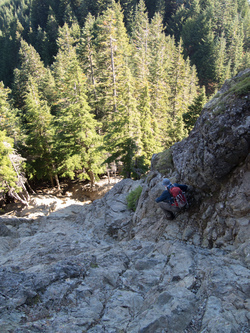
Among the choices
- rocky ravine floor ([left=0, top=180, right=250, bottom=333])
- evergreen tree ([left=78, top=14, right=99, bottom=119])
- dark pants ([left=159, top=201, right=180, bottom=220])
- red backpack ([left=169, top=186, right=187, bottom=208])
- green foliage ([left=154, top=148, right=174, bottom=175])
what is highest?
evergreen tree ([left=78, top=14, right=99, bottom=119])

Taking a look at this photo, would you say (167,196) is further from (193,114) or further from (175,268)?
(193,114)

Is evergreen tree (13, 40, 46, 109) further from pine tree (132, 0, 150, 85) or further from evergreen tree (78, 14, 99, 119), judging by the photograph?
pine tree (132, 0, 150, 85)

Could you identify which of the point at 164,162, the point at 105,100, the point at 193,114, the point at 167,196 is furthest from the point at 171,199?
the point at 105,100

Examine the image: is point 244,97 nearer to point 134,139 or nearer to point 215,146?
point 215,146

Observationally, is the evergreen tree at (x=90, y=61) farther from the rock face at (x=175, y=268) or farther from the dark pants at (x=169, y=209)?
the dark pants at (x=169, y=209)

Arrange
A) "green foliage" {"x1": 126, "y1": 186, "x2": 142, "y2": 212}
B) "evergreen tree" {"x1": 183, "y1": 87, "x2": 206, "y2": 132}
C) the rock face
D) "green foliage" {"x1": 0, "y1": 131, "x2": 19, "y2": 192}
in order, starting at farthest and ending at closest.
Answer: "evergreen tree" {"x1": 183, "y1": 87, "x2": 206, "y2": 132}
"green foliage" {"x1": 0, "y1": 131, "x2": 19, "y2": 192}
"green foliage" {"x1": 126, "y1": 186, "x2": 142, "y2": 212}
the rock face

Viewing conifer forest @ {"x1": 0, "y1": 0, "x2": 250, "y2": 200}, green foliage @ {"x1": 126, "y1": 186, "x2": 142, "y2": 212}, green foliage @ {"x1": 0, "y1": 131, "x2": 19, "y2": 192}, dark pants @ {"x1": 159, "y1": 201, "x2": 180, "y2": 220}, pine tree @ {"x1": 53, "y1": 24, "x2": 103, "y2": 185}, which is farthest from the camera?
pine tree @ {"x1": 53, "y1": 24, "x2": 103, "y2": 185}

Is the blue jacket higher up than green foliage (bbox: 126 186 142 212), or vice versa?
the blue jacket

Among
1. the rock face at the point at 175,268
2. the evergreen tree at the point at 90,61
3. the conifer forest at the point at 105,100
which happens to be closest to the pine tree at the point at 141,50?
the conifer forest at the point at 105,100

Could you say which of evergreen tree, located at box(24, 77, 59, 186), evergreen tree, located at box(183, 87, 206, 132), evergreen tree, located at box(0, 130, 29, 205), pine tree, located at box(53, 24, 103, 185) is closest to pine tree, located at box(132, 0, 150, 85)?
evergreen tree, located at box(183, 87, 206, 132)

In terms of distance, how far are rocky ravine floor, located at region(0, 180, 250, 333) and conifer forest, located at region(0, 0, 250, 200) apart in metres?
12.4

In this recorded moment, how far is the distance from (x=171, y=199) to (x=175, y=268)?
261 centimetres

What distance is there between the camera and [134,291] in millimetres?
6309

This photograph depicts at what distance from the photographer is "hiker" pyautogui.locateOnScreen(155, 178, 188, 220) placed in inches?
319
